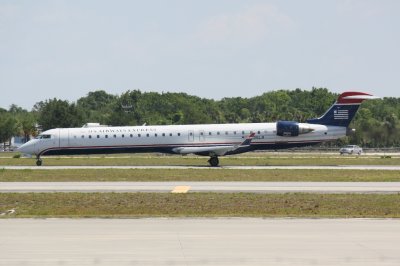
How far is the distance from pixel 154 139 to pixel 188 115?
305ft

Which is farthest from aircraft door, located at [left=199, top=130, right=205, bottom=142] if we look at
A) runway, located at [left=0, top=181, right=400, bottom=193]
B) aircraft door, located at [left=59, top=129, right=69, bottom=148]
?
runway, located at [left=0, top=181, right=400, bottom=193]

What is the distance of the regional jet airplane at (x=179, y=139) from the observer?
5578 centimetres

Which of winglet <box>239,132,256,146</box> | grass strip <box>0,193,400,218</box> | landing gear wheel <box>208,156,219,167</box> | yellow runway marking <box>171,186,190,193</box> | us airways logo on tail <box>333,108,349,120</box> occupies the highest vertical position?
us airways logo on tail <box>333,108,349,120</box>

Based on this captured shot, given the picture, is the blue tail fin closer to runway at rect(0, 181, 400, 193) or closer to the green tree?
runway at rect(0, 181, 400, 193)

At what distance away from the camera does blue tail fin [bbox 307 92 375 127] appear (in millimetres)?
57531

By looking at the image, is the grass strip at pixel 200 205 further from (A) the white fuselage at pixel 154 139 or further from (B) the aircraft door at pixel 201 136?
(B) the aircraft door at pixel 201 136

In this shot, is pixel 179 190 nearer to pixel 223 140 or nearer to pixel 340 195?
pixel 340 195

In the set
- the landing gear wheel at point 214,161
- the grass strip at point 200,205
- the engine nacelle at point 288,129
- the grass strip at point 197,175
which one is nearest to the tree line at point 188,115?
the engine nacelle at point 288,129

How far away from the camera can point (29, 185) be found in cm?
3581

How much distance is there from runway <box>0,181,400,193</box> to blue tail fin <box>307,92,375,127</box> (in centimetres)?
2009
